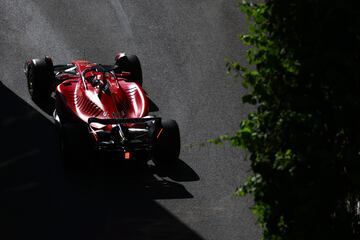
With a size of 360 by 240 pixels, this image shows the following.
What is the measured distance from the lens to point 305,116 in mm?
8953

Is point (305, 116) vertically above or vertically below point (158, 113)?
below

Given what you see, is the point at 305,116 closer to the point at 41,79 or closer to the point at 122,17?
the point at 41,79

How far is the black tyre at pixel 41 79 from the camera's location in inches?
787

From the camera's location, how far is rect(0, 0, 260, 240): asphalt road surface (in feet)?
51.0

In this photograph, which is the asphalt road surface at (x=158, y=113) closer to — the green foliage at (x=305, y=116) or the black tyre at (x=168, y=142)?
the black tyre at (x=168, y=142)

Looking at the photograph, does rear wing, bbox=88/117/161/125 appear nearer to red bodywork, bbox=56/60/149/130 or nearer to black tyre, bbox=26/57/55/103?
red bodywork, bbox=56/60/149/130

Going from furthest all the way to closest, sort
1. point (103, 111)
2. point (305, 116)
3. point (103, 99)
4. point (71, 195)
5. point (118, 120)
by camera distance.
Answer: point (103, 99) < point (103, 111) < point (118, 120) < point (71, 195) < point (305, 116)

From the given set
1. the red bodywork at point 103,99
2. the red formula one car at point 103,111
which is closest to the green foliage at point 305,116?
the red formula one car at point 103,111

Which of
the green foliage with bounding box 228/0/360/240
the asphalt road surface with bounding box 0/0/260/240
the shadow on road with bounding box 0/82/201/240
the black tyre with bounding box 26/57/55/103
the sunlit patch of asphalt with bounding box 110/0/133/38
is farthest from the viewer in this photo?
the sunlit patch of asphalt with bounding box 110/0/133/38

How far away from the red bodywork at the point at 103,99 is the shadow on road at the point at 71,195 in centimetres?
87

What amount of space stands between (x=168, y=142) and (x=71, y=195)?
6.63 ft

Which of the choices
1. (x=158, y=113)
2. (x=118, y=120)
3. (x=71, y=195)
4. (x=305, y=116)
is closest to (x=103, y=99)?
(x=118, y=120)

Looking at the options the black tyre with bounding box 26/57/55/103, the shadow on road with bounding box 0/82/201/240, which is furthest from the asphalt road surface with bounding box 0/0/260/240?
the black tyre with bounding box 26/57/55/103

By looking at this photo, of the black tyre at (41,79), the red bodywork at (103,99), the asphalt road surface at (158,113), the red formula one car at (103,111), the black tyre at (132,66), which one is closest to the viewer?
the asphalt road surface at (158,113)
